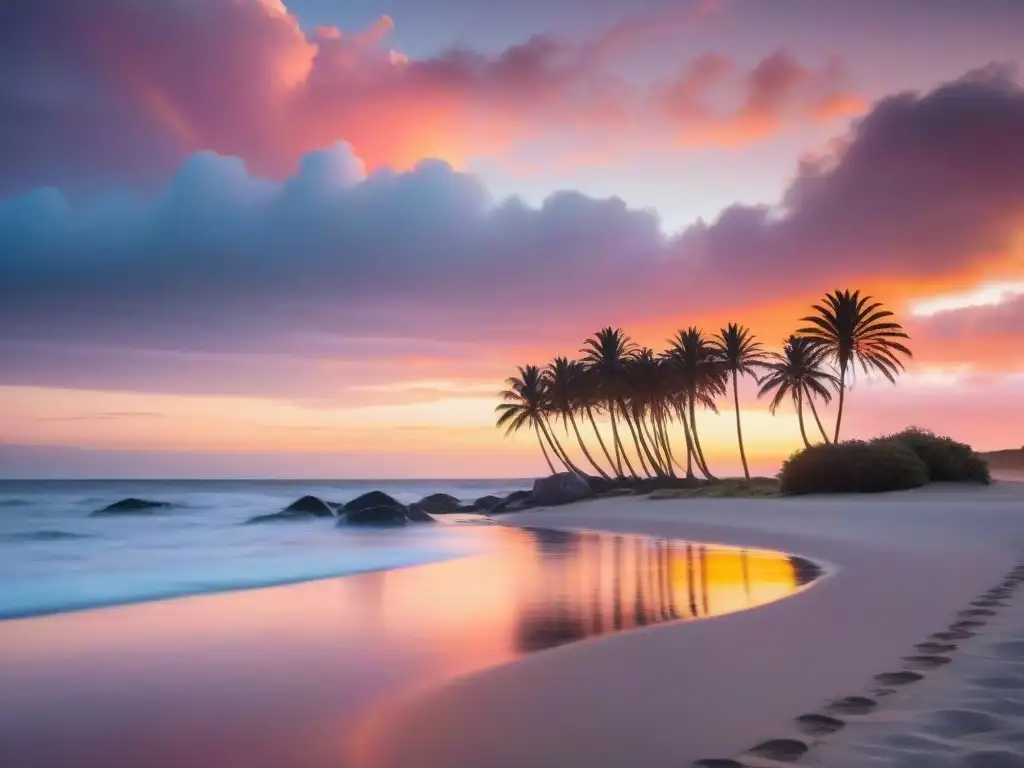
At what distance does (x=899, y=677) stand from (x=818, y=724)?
128 cm

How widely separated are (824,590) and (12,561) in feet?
63.3

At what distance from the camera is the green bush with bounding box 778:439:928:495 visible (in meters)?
35.5

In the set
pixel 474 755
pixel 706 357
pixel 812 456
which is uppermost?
pixel 706 357

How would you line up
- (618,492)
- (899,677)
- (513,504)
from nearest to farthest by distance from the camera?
(899,677)
(513,504)
(618,492)

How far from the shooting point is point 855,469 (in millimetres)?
36219

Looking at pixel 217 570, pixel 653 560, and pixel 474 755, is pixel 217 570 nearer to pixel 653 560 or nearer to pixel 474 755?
pixel 653 560

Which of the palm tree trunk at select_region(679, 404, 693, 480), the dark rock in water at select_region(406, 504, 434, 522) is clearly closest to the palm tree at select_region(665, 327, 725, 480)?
the palm tree trunk at select_region(679, 404, 693, 480)

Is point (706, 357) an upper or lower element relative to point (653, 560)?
upper

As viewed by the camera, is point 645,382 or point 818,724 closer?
point 818,724

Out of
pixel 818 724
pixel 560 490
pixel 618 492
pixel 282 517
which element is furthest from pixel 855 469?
pixel 818 724

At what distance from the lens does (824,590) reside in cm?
1082

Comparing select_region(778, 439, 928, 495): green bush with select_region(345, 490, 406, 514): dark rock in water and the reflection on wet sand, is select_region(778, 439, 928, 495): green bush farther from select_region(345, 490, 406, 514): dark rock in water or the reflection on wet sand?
the reflection on wet sand

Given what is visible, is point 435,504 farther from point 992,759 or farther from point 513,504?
point 992,759

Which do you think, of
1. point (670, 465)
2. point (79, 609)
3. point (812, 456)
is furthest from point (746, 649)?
point (670, 465)
